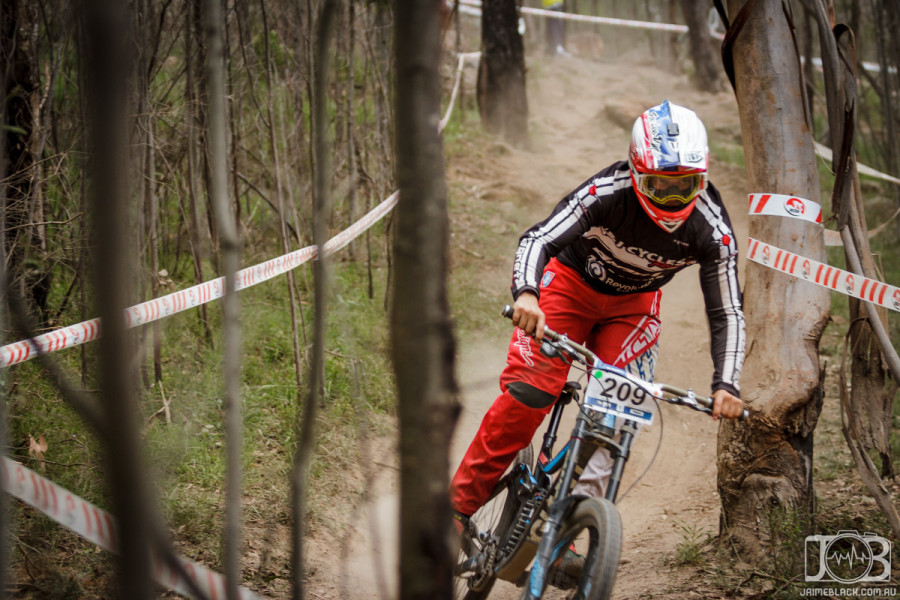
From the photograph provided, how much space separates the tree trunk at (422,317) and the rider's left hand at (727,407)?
2.06 metres

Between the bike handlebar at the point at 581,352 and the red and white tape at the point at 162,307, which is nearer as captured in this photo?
the bike handlebar at the point at 581,352

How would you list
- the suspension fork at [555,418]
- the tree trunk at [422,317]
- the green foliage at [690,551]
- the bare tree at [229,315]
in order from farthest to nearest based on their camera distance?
the green foliage at [690,551] → the suspension fork at [555,418] → the bare tree at [229,315] → the tree trunk at [422,317]

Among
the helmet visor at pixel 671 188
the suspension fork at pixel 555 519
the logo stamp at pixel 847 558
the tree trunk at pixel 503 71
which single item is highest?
the tree trunk at pixel 503 71

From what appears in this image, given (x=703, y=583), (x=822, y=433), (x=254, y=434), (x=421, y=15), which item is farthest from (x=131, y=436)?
(x=822, y=433)

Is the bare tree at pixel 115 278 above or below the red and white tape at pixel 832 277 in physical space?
above

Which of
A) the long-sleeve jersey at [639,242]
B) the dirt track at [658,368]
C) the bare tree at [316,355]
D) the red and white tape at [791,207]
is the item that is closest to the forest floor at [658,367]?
the dirt track at [658,368]

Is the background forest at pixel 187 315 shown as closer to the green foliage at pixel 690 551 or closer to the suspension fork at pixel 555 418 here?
the green foliage at pixel 690 551

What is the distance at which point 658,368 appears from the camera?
7.27 m

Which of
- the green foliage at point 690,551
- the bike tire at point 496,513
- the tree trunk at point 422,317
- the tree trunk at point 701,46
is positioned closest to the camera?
the tree trunk at point 422,317

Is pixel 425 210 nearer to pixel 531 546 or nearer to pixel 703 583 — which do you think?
pixel 531 546

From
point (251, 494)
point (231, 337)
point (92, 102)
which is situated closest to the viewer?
point (92, 102)

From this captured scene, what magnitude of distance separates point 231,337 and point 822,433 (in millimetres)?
5552

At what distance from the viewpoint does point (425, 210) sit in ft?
3.16

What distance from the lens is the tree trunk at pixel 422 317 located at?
95cm
